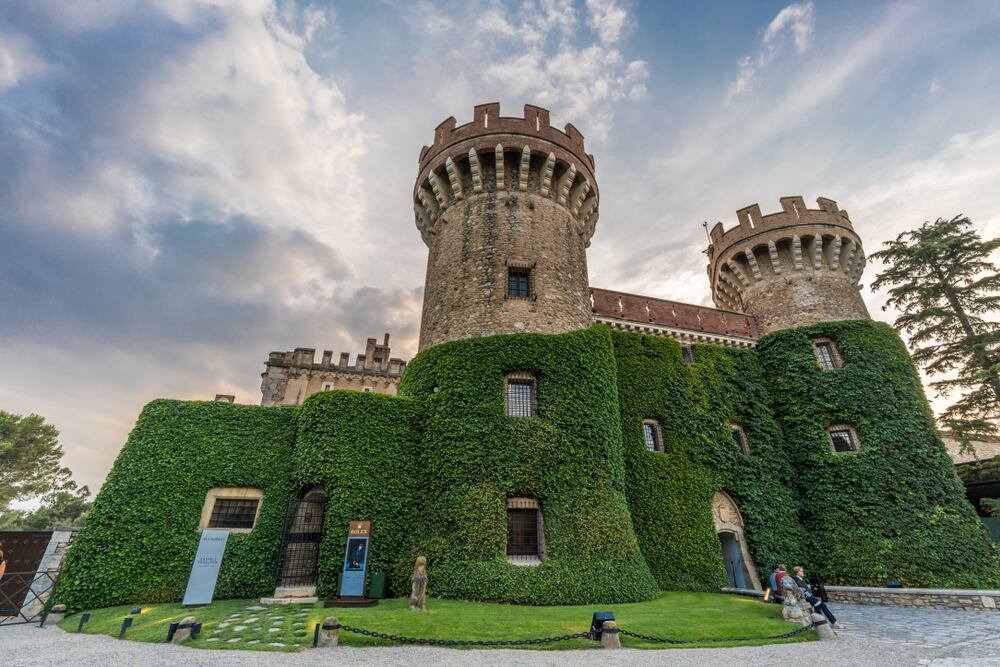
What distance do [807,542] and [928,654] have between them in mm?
11138

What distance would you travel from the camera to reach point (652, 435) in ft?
56.5

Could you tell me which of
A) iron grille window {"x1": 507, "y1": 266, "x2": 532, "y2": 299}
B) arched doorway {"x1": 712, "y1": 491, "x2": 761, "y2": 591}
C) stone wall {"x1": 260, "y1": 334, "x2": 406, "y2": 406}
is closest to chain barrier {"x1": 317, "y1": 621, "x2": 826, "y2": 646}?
arched doorway {"x1": 712, "y1": 491, "x2": 761, "y2": 591}

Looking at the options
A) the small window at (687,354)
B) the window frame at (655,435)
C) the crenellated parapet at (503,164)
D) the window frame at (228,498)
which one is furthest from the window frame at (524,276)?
the window frame at (228,498)

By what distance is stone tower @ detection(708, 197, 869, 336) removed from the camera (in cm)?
2153

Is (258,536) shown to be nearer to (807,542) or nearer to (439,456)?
(439,456)

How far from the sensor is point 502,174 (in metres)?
18.2

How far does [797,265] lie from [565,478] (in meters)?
17.9

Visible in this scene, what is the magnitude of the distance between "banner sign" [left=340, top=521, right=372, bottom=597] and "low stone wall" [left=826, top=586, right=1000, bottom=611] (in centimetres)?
1598

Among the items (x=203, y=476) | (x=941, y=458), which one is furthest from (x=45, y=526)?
(x=941, y=458)

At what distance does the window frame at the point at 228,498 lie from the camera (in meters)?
12.8

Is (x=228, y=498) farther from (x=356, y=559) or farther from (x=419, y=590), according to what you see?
(x=419, y=590)

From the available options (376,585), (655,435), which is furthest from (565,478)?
(655,435)

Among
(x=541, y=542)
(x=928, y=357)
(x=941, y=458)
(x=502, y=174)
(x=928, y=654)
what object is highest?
(x=502, y=174)

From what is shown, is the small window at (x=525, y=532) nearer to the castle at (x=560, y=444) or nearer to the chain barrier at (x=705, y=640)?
the castle at (x=560, y=444)
